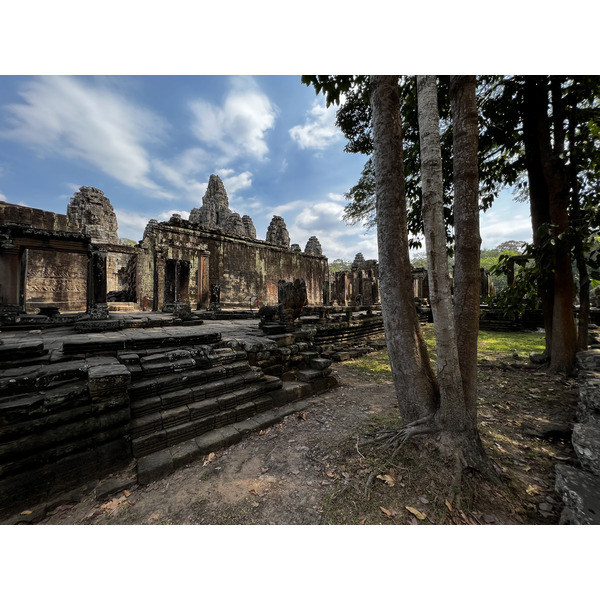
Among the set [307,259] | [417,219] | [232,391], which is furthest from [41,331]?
[307,259]

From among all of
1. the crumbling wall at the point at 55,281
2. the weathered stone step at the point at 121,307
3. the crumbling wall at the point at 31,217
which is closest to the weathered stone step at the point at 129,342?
the weathered stone step at the point at 121,307

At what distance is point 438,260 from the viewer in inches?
90.4

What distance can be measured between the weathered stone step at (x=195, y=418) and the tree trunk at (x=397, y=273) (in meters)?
2.07

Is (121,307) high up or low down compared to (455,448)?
up

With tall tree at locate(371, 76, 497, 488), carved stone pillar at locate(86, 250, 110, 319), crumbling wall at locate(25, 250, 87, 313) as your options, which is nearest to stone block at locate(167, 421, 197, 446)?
tall tree at locate(371, 76, 497, 488)

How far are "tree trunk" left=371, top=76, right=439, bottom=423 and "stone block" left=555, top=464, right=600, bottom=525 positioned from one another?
979 millimetres

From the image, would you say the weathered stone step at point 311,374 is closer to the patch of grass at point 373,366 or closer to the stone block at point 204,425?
the patch of grass at point 373,366

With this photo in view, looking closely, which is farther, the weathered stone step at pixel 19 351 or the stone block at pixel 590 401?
the weathered stone step at pixel 19 351

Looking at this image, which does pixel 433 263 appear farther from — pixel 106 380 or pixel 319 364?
pixel 106 380

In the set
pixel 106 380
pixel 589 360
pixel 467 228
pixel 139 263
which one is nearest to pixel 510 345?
pixel 589 360

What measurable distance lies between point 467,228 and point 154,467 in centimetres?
396

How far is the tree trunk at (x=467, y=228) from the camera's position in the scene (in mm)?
2451

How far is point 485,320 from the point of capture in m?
11.4

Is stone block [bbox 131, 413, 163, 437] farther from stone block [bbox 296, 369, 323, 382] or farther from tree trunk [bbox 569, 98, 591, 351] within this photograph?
tree trunk [bbox 569, 98, 591, 351]
